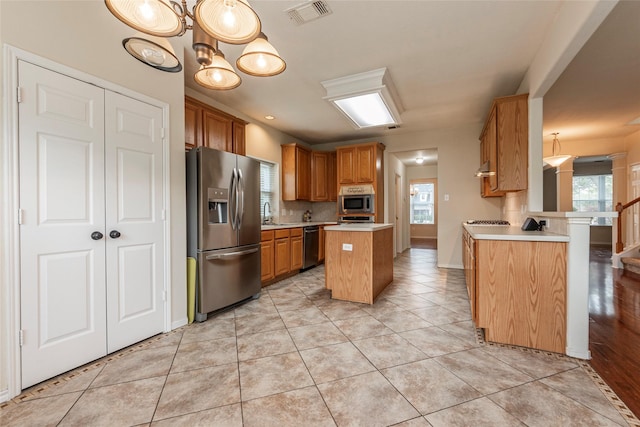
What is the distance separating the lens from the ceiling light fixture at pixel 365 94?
3.08 meters

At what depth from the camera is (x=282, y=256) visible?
4.20 m

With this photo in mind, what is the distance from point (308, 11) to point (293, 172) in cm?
328

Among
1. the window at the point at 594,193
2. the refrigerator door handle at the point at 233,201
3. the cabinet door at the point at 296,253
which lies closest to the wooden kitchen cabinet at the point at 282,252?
the cabinet door at the point at 296,253

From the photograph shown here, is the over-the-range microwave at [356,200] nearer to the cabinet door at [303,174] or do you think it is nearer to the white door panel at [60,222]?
the cabinet door at [303,174]

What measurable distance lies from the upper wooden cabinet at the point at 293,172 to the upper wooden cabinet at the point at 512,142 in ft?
10.9

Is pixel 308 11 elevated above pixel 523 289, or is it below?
above

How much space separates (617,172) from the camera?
19.2ft

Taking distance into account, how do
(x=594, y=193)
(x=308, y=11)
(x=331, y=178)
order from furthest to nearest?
1. (x=594, y=193)
2. (x=331, y=178)
3. (x=308, y=11)

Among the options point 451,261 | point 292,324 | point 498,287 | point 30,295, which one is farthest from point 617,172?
point 30,295

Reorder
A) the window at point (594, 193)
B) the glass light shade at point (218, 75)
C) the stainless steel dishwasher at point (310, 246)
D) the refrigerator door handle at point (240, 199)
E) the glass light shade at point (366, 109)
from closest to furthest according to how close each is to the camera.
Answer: the glass light shade at point (218, 75), the refrigerator door handle at point (240, 199), the glass light shade at point (366, 109), the stainless steel dishwasher at point (310, 246), the window at point (594, 193)

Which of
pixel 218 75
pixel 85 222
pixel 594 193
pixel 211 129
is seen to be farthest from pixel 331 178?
pixel 594 193

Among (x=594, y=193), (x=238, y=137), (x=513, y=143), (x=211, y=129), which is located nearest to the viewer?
(x=513, y=143)

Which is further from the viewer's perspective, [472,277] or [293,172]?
[293,172]

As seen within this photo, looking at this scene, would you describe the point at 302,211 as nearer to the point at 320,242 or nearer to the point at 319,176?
the point at 319,176
